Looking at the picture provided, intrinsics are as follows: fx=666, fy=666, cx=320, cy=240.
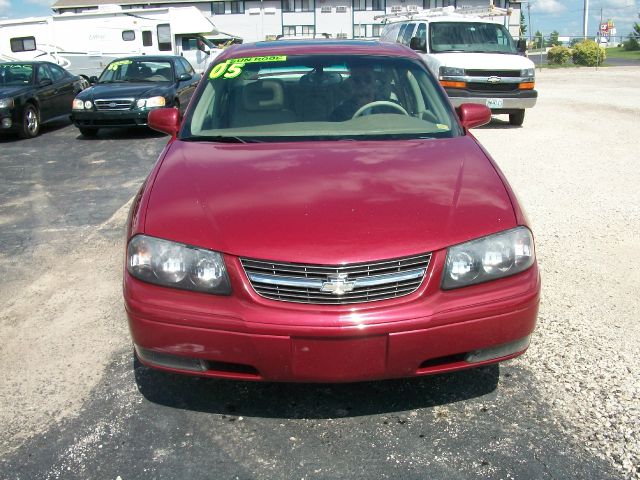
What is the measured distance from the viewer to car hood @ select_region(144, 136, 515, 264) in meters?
2.62

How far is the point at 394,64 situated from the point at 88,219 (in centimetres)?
363

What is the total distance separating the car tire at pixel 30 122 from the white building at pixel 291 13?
1984 inches

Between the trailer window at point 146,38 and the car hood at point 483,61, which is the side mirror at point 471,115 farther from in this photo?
the trailer window at point 146,38

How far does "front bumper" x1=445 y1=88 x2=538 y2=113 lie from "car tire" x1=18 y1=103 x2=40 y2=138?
25.7 feet

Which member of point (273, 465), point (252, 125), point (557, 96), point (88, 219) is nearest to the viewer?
point (273, 465)

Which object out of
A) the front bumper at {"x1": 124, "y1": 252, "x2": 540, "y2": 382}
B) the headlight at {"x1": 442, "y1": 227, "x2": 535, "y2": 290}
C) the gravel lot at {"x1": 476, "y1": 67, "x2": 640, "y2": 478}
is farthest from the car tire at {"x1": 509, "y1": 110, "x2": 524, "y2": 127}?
the front bumper at {"x1": 124, "y1": 252, "x2": 540, "y2": 382}

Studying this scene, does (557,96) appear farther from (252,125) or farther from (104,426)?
(104,426)

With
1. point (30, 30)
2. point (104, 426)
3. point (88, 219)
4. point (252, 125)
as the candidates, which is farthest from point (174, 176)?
point (30, 30)

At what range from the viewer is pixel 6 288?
4.70 metres

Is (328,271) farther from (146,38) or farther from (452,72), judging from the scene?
(146,38)

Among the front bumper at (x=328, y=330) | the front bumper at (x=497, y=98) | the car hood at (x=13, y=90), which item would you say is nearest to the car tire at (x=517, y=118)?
the front bumper at (x=497, y=98)

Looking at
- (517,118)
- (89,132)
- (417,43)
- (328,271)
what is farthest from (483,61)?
(328,271)

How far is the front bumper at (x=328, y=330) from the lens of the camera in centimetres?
253

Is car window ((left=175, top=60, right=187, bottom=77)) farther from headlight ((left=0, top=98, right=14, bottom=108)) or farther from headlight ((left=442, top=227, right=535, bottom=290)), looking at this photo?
headlight ((left=442, top=227, right=535, bottom=290))
